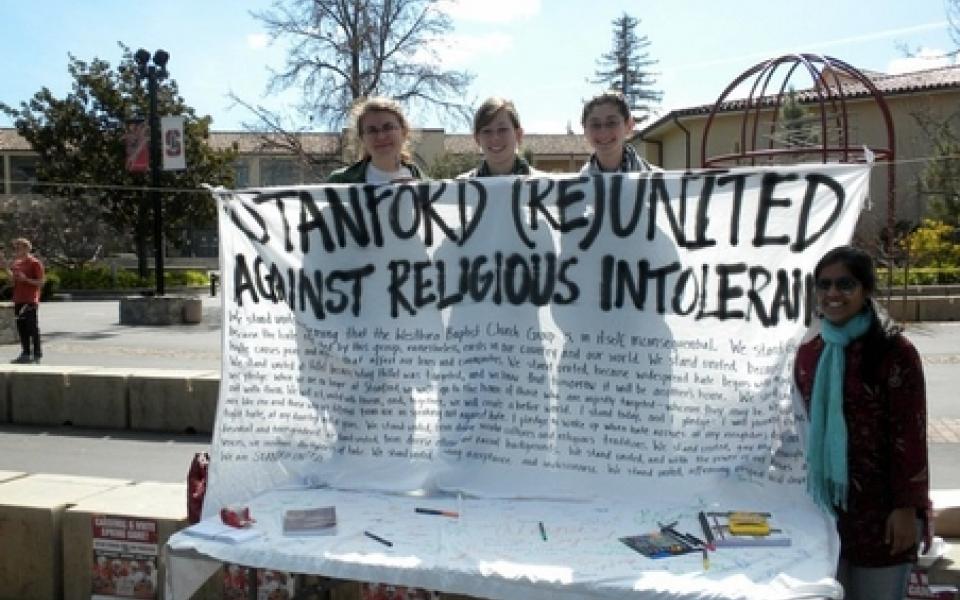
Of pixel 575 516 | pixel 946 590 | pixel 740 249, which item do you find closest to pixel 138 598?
pixel 575 516

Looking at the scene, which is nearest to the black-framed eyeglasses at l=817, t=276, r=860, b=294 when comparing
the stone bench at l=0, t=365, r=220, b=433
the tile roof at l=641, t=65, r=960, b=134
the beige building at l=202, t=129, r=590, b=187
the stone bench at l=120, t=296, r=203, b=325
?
the stone bench at l=0, t=365, r=220, b=433

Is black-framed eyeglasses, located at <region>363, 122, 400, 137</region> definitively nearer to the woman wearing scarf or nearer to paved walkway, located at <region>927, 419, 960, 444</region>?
the woman wearing scarf

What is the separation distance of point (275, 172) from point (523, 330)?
53562 millimetres

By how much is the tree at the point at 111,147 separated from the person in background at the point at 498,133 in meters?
25.4

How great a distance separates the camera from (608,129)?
3537mm

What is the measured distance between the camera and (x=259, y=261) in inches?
148

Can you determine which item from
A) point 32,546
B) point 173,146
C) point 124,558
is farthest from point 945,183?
point 32,546

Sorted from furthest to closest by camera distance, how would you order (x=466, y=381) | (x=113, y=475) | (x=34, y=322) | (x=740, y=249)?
(x=34, y=322)
(x=113, y=475)
(x=466, y=381)
(x=740, y=249)

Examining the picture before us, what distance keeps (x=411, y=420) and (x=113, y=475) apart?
4.09 metres

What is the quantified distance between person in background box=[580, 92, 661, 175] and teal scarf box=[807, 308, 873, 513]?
1.02 m

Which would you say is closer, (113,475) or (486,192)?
(486,192)

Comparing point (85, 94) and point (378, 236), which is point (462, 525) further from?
point (85, 94)

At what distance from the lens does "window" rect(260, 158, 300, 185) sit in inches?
2028

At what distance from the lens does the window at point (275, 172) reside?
2028 inches
